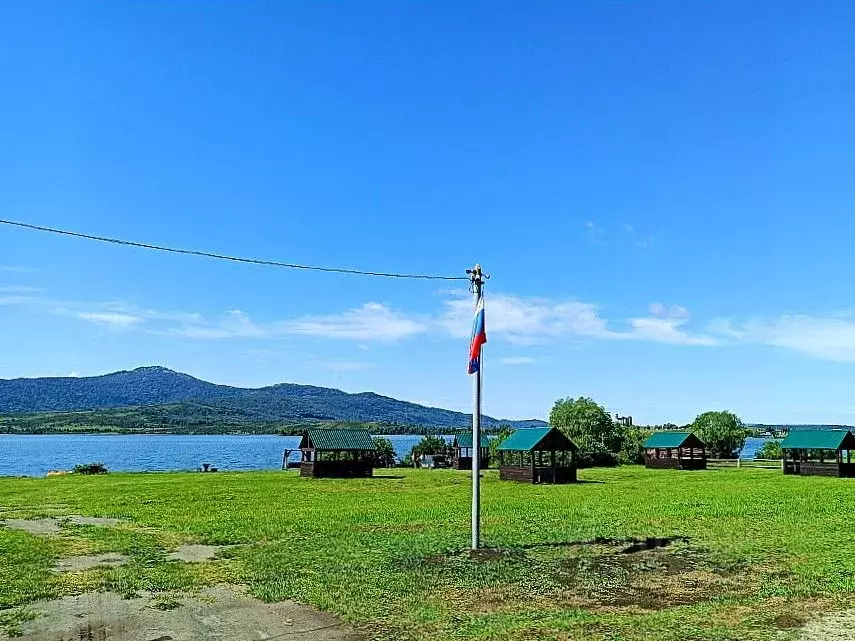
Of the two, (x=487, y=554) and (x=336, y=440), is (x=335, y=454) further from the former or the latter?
(x=487, y=554)

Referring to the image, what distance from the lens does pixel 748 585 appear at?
13.9 meters

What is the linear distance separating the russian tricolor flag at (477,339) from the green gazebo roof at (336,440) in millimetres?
36511

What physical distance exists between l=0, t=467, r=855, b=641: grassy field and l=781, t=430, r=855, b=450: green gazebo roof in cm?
2806

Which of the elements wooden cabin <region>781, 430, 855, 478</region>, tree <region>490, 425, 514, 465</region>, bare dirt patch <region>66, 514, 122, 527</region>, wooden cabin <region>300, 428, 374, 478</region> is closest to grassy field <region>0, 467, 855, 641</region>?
bare dirt patch <region>66, 514, 122, 527</region>

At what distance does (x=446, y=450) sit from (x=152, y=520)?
63.5 metres

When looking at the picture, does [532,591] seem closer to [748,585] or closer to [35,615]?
[748,585]

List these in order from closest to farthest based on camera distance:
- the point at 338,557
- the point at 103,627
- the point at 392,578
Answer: the point at 103,627 → the point at 392,578 → the point at 338,557

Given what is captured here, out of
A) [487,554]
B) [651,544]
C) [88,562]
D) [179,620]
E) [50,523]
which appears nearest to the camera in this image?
[179,620]

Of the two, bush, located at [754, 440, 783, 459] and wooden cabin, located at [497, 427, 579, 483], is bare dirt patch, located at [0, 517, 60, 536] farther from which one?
bush, located at [754, 440, 783, 459]

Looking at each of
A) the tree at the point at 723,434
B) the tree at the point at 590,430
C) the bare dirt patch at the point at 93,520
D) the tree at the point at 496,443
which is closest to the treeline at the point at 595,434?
the tree at the point at 590,430

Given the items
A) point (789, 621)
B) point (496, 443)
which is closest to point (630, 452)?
point (496, 443)

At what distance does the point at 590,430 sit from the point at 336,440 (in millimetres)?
35675

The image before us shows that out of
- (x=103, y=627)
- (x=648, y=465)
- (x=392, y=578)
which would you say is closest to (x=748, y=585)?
(x=392, y=578)

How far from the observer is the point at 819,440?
5694 centimetres
